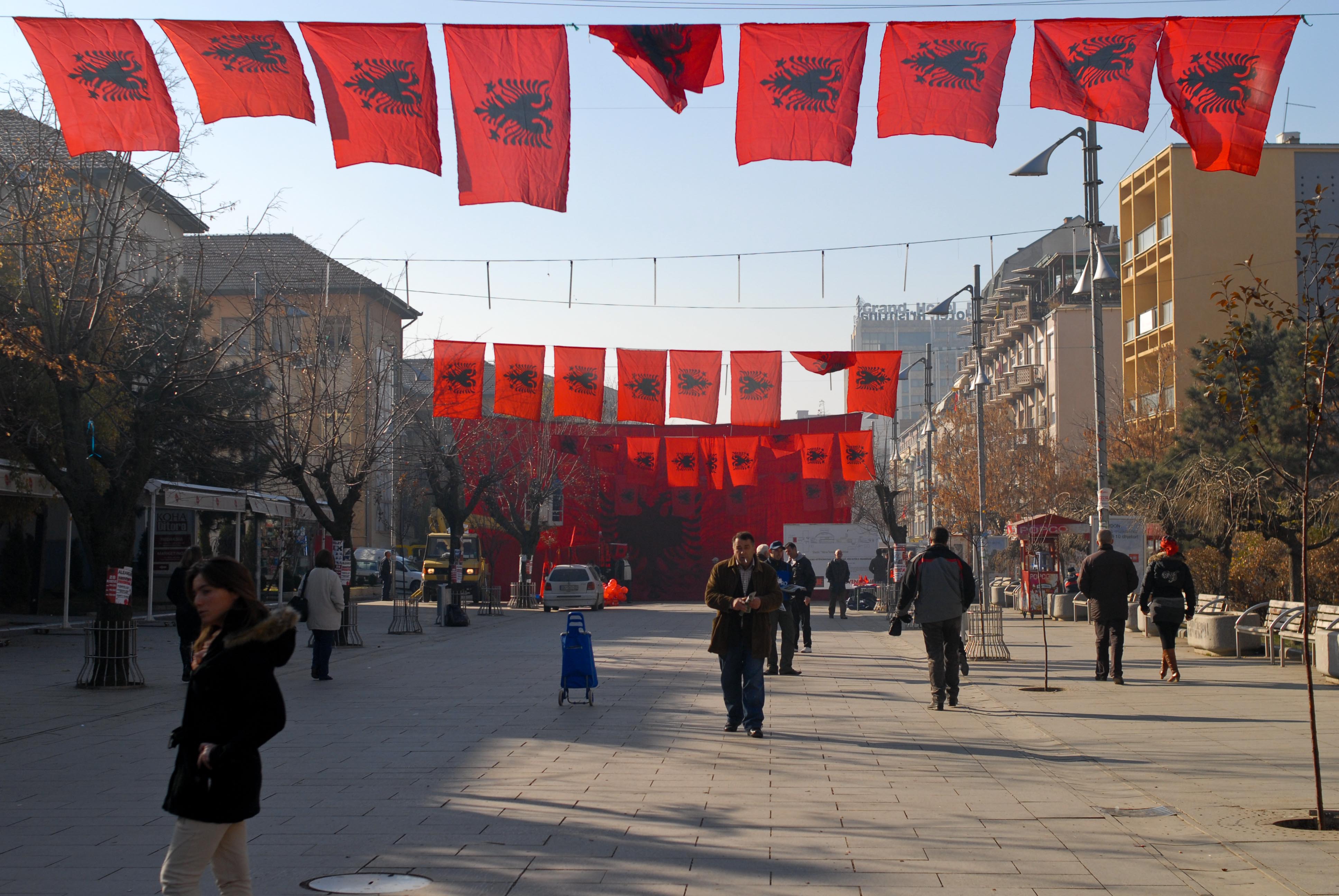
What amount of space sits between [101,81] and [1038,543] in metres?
27.6

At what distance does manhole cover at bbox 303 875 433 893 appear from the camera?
5.80 meters

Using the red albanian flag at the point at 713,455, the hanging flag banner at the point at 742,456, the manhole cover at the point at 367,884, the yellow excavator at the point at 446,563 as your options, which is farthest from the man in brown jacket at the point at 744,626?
the yellow excavator at the point at 446,563

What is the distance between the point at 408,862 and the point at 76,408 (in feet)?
37.4

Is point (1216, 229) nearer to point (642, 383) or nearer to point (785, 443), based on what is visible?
point (785, 443)

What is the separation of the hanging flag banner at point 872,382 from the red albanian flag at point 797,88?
14944mm

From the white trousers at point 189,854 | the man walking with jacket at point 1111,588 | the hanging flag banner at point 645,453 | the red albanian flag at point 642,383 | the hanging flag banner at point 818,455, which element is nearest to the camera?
the white trousers at point 189,854

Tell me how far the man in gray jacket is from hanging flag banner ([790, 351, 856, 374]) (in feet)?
46.7

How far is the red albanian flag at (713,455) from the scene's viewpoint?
→ 40.1 meters

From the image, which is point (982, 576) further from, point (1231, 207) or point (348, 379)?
point (1231, 207)

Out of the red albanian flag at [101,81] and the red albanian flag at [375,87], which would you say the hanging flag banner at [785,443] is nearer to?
the red albanian flag at [375,87]

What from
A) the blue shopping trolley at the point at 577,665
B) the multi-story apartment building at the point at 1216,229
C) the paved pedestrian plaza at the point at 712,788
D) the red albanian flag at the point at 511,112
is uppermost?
the multi-story apartment building at the point at 1216,229

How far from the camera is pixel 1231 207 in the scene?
4728 centimetres

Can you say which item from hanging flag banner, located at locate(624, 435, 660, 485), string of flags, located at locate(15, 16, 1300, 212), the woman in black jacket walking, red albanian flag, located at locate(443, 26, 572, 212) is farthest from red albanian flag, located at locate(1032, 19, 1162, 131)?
hanging flag banner, located at locate(624, 435, 660, 485)

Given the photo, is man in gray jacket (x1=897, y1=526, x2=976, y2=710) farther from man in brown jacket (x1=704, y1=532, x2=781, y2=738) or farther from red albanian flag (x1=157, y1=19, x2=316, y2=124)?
red albanian flag (x1=157, y1=19, x2=316, y2=124)
